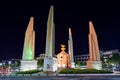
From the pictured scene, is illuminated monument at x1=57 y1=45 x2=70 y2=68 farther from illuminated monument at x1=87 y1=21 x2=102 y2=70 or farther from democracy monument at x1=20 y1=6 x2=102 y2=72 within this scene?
illuminated monument at x1=87 y1=21 x2=102 y2=70

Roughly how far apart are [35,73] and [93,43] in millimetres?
20757

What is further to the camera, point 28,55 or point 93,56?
point 93,56

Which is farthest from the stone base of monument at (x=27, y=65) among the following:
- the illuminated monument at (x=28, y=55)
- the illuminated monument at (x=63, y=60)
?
the illuminated monument at (x=63, y=60)

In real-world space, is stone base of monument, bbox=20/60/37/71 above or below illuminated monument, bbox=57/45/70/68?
below

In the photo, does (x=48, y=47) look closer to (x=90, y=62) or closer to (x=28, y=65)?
(x=28, y=65)

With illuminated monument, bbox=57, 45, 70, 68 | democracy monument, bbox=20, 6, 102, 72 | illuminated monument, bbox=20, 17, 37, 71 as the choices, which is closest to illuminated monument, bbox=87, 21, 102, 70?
democracy monument, bbox=20, 6, 102, 72

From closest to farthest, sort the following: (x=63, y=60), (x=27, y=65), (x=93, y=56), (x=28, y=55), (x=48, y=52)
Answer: (x=48, y=52), (x=27, y=65), (x=28, y=55), (x=93, y=56), (x=63, y=60)

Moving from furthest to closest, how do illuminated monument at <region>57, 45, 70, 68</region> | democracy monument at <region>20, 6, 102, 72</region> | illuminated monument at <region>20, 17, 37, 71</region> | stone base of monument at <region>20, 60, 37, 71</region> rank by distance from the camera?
1. illuminated monument at <region>57, 45, 70, 68</region>
2. illuminated monument at <region>20, 17, 37, 71</region>
3. stone base of monument at <region>20, 60, 37, 71</region>
4. democracy monument at <region>20, 6, 102, 72</region>

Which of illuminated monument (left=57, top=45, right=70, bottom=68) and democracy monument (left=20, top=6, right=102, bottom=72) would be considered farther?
illuminated monument (left=57, top=45, right=70, bottom=68)

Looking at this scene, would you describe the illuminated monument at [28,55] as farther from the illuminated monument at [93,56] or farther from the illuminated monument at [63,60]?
the illuminated monument at [63,60]

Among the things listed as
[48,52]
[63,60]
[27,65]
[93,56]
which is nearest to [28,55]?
[27,65]

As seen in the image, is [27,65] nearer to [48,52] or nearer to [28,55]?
[28,55]

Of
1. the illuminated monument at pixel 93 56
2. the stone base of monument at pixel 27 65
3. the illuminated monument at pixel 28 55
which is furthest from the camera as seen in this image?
the illuminated monument at pixel 93 56

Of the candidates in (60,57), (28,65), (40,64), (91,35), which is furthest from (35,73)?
(40,64)
